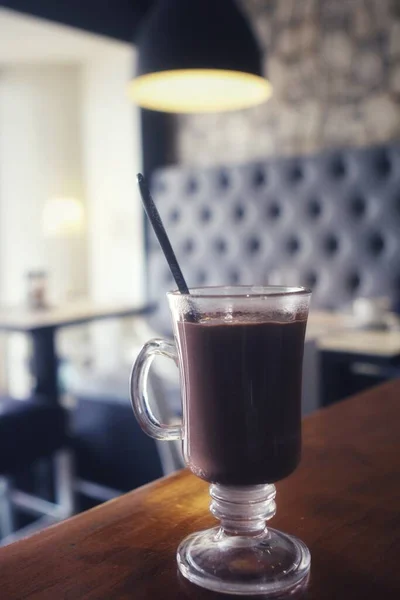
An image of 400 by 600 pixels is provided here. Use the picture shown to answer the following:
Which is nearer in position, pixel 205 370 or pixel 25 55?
pixel 205 370

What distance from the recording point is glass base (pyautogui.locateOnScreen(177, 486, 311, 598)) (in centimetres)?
48

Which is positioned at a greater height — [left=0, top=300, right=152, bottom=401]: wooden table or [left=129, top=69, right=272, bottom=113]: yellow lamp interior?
[left=129, top=69, right=272, bottom=113]: yellow lamp interior

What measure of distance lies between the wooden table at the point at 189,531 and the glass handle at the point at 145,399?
0.29ft

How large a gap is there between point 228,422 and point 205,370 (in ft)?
0.17

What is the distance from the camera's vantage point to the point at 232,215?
3.53 metres

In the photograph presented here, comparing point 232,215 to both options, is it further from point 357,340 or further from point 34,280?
point 357,340

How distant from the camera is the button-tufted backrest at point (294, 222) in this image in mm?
2994

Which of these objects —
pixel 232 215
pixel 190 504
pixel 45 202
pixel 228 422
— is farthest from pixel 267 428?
pixel 45 202

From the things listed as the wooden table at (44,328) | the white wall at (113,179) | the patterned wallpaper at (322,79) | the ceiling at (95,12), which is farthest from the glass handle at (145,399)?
the white wall at (113,179)

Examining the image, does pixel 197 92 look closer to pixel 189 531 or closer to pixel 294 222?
pixel 294 222

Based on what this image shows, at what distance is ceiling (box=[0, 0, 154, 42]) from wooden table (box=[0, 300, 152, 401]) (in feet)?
5.21

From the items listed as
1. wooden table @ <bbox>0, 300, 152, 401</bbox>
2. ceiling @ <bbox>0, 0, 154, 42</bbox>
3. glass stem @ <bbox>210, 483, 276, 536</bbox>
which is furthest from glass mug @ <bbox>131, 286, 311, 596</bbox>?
ceiling @ <bbox>0, 0, 154, 42</bbox>

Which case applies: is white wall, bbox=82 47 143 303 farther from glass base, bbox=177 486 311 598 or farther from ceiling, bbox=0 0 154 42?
glass base, bbox=177 486 311 598

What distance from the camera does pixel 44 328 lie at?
2568 mm
